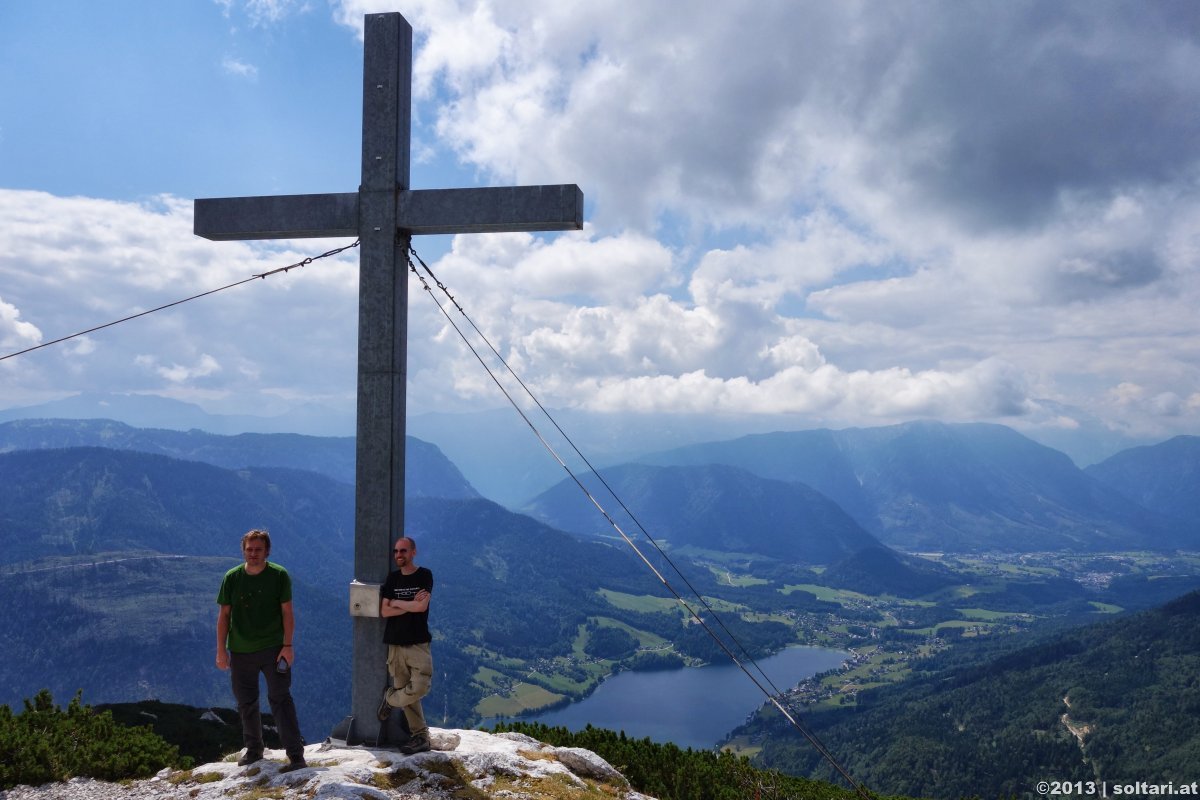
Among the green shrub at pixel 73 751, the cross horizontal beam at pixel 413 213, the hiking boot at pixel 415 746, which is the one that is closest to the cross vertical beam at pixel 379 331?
the cross horizontal beam at pixel 413 213

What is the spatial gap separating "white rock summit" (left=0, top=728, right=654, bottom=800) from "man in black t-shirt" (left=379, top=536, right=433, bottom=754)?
0.57m

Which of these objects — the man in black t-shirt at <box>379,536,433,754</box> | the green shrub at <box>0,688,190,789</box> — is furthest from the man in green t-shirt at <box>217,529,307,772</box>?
the green shrub at <box>0,688,190,789</box>

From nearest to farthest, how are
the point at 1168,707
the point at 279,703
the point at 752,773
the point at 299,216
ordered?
1. the point at 279,703
2. the point at 299,216
3. the point at 752,773
4. the point at 1168,707

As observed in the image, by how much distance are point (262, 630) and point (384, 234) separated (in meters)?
5.12

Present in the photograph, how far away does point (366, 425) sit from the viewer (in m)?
10.1

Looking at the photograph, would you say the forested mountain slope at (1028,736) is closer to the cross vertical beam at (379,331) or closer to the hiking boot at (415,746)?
the hiking boot at (415,746)

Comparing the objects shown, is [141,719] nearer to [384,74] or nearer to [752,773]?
[752,773]

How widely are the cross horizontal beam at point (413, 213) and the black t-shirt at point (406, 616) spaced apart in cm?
450

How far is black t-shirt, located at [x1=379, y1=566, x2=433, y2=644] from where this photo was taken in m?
9.53

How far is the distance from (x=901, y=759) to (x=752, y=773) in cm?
16409

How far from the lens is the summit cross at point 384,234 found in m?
9.93

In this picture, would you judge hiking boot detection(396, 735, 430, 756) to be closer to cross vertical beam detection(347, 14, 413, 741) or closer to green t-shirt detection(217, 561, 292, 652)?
cross vertical beam detection(347, 14, 413, 741)

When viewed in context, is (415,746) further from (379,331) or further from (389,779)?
(379,331)

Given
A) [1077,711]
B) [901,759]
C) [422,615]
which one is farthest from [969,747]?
[422,615]
